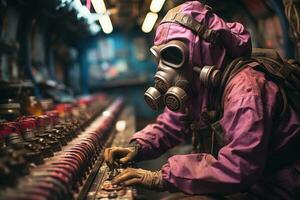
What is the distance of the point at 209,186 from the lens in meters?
2.21

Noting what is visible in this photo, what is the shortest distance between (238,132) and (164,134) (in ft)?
3.70

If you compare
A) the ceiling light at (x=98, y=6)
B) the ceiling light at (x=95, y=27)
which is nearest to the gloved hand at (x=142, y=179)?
the ceiling light at (x=98, y=6)

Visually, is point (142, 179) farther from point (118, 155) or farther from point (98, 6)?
point (98, 6)

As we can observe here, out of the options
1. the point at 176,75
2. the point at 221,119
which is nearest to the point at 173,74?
the point at 176,75

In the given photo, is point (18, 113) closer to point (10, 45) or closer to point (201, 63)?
point (201, 63)

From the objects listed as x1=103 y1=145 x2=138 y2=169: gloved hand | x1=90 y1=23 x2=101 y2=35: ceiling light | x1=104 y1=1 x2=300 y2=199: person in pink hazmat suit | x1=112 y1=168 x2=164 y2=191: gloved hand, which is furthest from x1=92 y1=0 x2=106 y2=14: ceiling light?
x1=90 y1=23 x2=101 y2=35: ceiling light

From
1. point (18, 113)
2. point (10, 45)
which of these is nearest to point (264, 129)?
point (18, 113)

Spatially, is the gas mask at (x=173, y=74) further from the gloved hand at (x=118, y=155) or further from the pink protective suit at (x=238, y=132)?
the gloved hand at (x=118, y=155)

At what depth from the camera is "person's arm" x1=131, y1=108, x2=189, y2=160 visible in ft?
10.5

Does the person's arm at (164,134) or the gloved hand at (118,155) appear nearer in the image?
the gloved hand at (118,155)

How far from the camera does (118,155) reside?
2.92m

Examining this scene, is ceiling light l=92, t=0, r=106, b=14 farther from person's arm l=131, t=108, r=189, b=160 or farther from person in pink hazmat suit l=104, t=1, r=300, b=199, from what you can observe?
person's arm l=131, t=108, r=189, b=160

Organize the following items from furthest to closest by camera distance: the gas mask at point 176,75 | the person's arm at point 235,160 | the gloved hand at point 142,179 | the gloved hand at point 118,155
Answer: the gloved hand at point 118,155 → the gas mask at point 176,75 → the gloved hand at point 142,179 → the person's arm at point 235,160

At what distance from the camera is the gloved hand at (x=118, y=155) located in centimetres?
279
